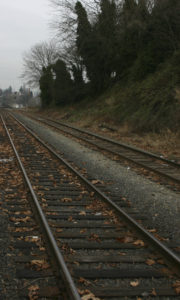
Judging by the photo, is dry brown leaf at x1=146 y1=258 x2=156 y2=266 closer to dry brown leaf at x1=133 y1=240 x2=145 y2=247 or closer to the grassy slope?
dry brown leaf at x1=133 y1=240 x2=145 y2=247

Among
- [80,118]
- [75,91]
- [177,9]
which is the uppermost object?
[177,9]

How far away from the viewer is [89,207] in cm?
691

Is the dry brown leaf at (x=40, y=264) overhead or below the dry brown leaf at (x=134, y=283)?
overhead

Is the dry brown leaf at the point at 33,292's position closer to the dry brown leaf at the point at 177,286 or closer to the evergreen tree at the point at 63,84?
the dry brown leaf at the point at 177,286

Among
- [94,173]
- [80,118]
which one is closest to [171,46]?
[80,118]

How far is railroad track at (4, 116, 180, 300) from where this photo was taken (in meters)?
3.89

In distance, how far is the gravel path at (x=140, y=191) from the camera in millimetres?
6144

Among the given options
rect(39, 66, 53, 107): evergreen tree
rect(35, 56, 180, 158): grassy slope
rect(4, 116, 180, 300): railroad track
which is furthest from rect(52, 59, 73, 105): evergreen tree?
rect(4, 116, 180, 300): railroad track

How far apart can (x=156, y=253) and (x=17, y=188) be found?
4.46 meters

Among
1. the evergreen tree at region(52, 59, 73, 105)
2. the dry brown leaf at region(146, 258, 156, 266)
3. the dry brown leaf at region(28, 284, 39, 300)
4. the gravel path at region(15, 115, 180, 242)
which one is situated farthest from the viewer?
the evergreen tree at region(52, 59, 73, 105)

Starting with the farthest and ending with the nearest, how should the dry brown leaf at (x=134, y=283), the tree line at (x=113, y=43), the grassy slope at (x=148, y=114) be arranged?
the tree line at (x=113, y=43), the grassy slope at (x=148, y=114), the dry brown leaf at (x=134, y=283)

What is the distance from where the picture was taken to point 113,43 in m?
32.3

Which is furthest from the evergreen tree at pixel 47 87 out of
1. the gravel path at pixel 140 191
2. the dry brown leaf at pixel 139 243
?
the dry brown leaf at pixel 139 243

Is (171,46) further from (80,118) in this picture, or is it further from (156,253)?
(156,253)
